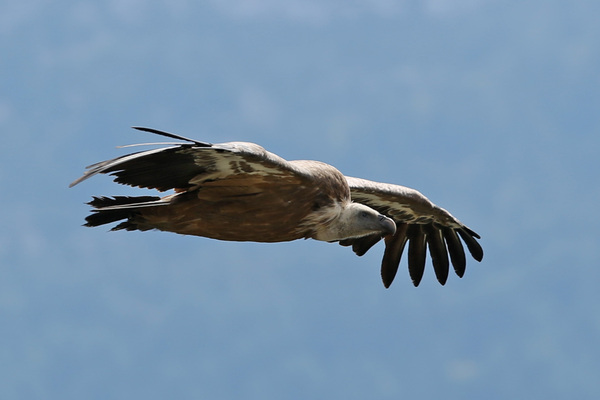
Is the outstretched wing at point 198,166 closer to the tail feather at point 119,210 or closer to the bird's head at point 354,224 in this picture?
A: the tail feather at point 119,210

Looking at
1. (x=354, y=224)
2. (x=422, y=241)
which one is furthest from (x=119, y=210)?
(x=422, y=241)

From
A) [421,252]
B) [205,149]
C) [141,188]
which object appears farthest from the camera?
[421,252]

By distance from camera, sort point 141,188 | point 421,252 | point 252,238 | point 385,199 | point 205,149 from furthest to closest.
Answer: point 421,252
point 385,199
point 252,238
point 141,188
point 205,149

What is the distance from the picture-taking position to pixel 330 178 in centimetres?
762

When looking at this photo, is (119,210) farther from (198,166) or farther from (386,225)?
(386,225)

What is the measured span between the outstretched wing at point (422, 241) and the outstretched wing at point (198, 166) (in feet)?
10.1

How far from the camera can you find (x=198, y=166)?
22.7 feet

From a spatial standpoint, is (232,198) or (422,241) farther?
(422,241)

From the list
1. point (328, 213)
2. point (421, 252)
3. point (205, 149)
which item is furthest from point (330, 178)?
point (421, 252)

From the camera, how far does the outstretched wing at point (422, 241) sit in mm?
9992

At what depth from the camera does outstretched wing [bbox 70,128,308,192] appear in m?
6.50

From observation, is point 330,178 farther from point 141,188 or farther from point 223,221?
point 141,188

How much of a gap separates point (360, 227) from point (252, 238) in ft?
3.26

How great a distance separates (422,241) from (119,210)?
3864mm
